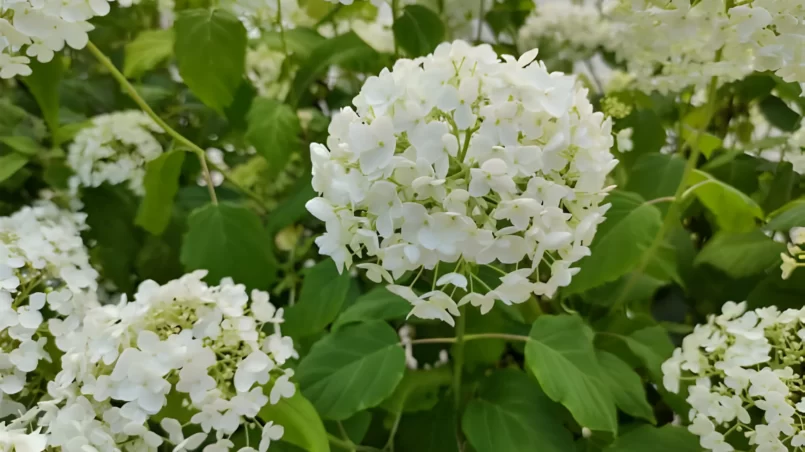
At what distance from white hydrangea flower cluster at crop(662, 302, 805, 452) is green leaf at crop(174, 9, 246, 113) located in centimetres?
50

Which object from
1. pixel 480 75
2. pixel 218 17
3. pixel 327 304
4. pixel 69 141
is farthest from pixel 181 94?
pixel 480 75

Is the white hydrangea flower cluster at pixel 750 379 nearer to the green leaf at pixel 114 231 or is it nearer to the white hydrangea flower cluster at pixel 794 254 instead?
the white hydrangea flower cluster at pixel 794 254

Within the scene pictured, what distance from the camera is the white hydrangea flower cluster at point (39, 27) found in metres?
0.50

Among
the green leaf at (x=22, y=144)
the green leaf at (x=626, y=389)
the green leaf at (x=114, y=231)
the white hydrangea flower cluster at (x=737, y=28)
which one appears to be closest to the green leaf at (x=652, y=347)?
the green leaf at (x=626, y=389)

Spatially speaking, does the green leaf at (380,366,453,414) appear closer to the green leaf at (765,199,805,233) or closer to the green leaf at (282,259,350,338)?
the green leaf at (282,259,350,338)

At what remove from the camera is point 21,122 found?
2.59 feet

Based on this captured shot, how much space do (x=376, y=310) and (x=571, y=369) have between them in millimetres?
176

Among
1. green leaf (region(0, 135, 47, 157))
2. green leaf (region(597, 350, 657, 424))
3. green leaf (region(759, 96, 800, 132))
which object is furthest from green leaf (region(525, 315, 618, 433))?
green leaf (region(0, 135, 47, 157))

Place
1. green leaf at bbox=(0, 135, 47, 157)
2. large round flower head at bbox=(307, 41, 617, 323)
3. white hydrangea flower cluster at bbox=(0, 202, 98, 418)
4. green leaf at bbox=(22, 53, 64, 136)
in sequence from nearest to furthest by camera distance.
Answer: large round flower head at bbox=(307, 41, 617, 323)
white hydrangea flower cluster at bbox=(0, 202, 98, 418)
green leaf at bbox=(22, 53, 64, 136)
green leaf at bbox=(0, 135, 47, 157)

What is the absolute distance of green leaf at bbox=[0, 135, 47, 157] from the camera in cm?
73

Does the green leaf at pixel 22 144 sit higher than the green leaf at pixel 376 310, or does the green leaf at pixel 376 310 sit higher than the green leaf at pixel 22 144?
the green leaf at pixel 376 310

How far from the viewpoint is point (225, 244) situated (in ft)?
2.13

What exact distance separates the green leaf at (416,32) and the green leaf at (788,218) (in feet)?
1.18

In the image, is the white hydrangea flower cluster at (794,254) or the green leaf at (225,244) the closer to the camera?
the white hydrangea flower cluster at (794,254)
